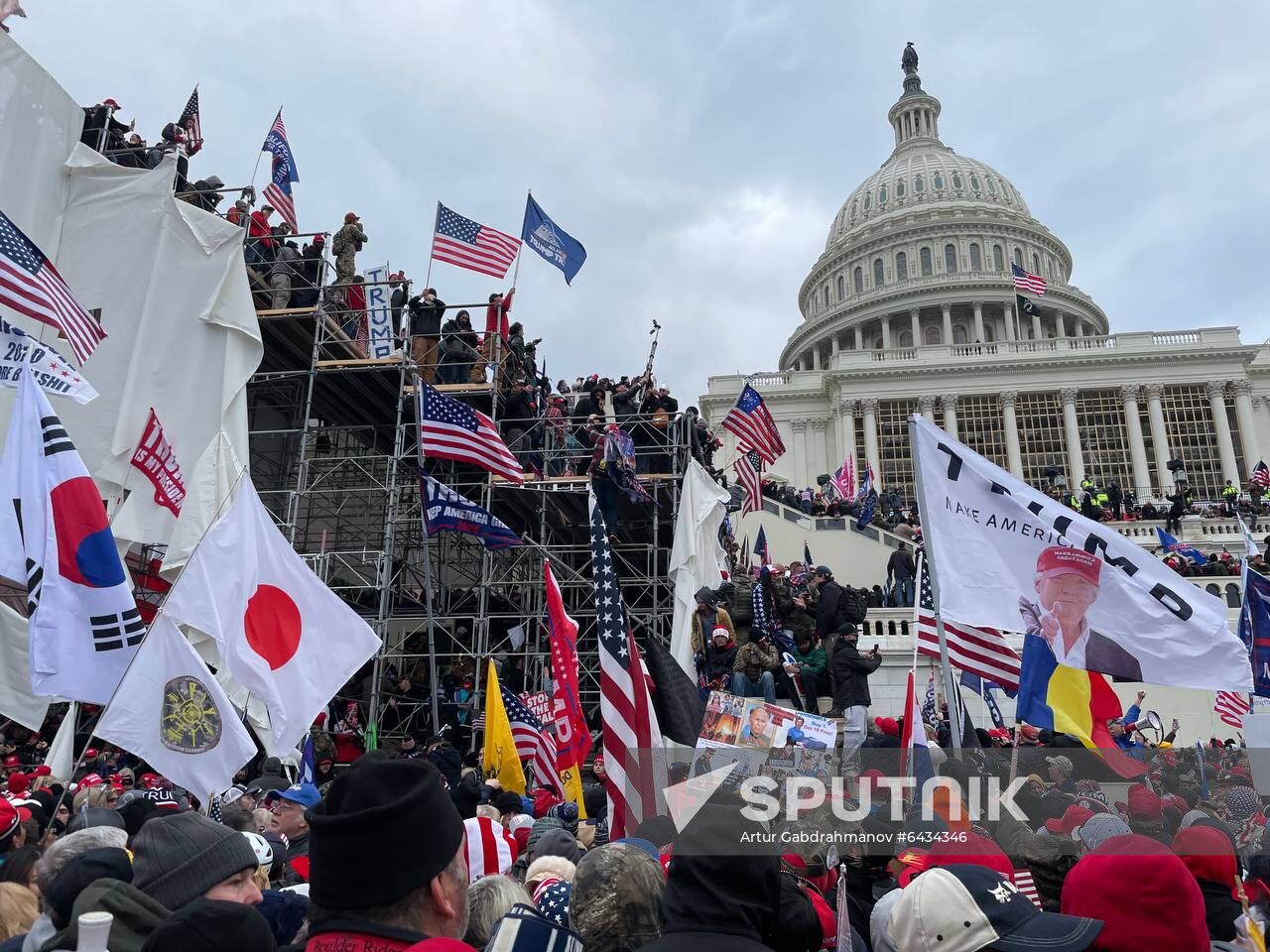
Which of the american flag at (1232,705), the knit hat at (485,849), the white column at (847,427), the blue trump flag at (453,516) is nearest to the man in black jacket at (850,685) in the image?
the blue trump flag at (453,516)

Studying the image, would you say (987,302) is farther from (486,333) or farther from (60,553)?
(60,553)

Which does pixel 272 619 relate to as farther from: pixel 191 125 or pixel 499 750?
pixel 191 125

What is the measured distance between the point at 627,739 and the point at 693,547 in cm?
947

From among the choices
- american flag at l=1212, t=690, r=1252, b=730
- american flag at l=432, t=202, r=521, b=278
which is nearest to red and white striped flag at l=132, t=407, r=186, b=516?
american flag at l=432, t=202, r=521, b=278

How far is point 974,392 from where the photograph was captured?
54.8 m

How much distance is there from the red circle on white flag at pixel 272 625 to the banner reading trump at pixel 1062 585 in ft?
15.0

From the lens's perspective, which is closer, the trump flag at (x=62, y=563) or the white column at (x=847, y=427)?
the trump flag at (x=62, y=563)

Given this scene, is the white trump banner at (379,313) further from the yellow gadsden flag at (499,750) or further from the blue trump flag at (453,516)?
the yellow gadsden flag at (499,750)

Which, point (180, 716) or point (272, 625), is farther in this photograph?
point (272, 625)

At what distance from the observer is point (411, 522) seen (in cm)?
1848

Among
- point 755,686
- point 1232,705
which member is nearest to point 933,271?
point 1232,705

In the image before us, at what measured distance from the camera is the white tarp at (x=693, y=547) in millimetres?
15336

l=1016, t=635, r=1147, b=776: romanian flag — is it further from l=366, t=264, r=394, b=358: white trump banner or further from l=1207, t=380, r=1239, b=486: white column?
l=1207, t=380, r=1239, b=486: white column

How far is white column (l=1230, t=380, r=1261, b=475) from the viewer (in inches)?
1996
